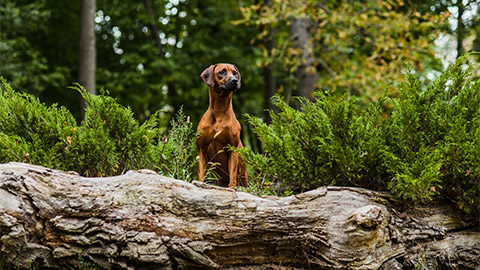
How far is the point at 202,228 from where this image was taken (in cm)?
388

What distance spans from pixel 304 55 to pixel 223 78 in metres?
8.33

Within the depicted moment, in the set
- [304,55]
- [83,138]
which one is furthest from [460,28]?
[83,138]

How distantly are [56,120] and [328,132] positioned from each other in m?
3.10

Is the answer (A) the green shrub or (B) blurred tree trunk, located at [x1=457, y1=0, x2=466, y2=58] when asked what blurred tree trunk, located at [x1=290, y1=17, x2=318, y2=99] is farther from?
(A) the green shrub

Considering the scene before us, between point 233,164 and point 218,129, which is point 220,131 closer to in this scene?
point 218,129

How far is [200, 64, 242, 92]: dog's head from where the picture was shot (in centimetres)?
486

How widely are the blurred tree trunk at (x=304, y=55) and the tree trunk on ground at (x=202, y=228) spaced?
29.3 feet

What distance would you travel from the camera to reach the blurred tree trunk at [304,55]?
13.0 meters

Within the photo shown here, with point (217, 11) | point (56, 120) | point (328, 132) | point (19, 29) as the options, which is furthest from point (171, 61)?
point (328, 132)

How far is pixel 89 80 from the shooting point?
10.7 meters

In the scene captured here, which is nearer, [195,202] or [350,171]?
[195,202]

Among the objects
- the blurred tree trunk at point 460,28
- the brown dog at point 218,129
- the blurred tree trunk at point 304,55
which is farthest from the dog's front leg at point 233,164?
the blurred tree trunk at point 460,28

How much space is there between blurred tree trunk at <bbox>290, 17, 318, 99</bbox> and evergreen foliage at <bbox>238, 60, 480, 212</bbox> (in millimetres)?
8064

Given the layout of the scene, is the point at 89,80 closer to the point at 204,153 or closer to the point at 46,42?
the point at 204,153
